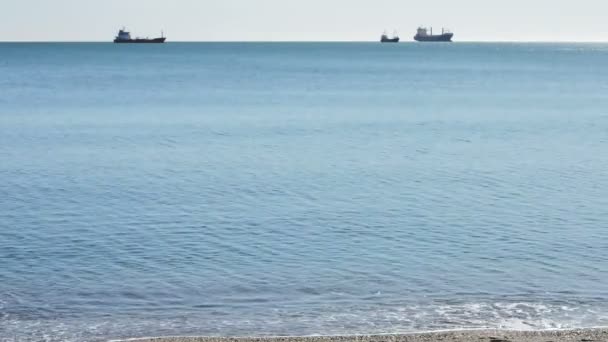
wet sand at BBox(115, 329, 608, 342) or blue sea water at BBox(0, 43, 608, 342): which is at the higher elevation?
wet sand at BBox(115, 329, 608, 342)

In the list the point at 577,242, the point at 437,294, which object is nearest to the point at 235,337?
the point at 437,294

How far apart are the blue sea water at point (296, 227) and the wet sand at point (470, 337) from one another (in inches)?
39.5

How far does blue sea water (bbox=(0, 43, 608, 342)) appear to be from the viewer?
25.7 m

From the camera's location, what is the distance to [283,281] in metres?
28.9

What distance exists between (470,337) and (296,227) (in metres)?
14.9

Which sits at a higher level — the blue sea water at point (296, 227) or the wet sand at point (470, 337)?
the wet sand at point (470, 337)

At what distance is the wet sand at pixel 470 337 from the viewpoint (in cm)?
2219

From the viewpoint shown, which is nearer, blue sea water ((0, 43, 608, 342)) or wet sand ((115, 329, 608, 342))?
wet sand ((115, 329, 608, 342))

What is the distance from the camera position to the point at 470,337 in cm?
2233

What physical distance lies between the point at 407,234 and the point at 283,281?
797cm

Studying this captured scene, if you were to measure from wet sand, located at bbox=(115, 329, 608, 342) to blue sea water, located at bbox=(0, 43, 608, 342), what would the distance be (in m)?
1.00

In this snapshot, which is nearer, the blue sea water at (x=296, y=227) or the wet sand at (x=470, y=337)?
the wet sand at (x=470, y=337)

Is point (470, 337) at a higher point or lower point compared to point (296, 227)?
higher

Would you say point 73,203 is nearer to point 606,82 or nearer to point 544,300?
point 544,300
